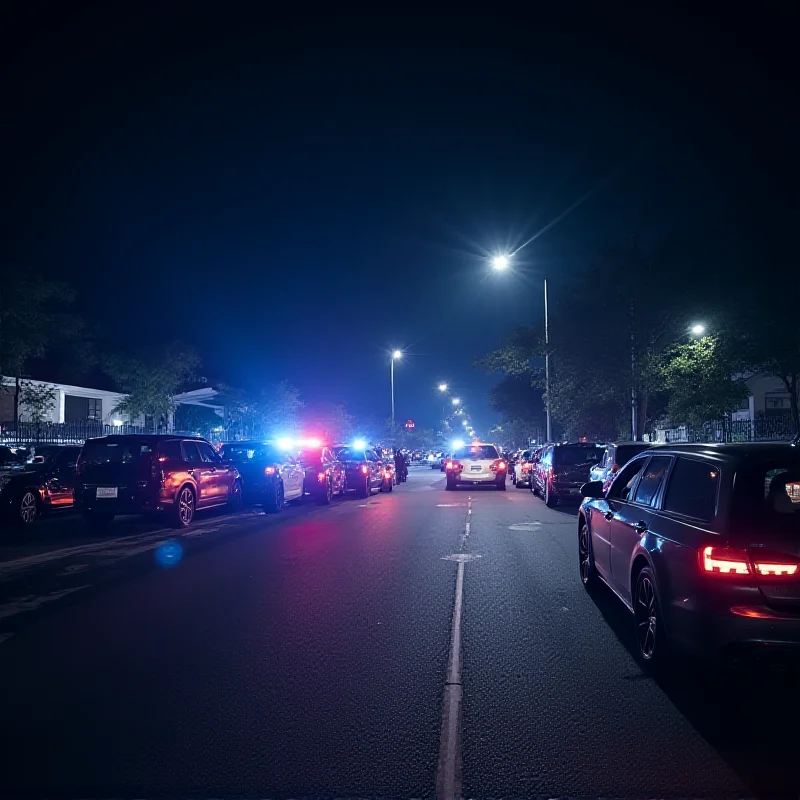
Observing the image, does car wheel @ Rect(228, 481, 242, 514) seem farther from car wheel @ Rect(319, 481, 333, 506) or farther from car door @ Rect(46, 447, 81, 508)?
car door @ Rect(46, 447, 81, 508)

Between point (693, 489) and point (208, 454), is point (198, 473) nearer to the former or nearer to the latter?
point (208, 454)

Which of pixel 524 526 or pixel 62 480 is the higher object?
pixel 62 480

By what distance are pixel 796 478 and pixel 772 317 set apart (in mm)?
17609

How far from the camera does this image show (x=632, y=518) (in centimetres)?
642

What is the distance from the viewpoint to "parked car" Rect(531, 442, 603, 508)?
19516 mm

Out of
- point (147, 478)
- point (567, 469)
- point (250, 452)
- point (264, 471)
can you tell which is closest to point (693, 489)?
point (147, 478)

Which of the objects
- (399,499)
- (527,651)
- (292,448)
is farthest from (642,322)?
(527,651)

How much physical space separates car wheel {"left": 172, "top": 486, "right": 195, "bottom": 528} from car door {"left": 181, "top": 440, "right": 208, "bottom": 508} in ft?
0.95

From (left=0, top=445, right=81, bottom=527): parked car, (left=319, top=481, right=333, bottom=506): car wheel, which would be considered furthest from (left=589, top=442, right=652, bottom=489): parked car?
(left=0, top=445, right=81, bottom=527): parked car

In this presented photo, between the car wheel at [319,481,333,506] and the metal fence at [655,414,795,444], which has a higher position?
the metal fence at [655,414,795,444]

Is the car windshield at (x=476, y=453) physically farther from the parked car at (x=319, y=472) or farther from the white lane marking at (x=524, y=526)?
the white lane marking at (x=524, y=526)

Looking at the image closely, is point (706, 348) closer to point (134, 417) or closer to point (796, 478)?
point (796, 478)

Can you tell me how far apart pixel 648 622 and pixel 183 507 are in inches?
454

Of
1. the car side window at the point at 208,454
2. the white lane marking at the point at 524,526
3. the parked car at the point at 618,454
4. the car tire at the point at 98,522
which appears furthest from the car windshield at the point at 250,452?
the parked car at the point at 618,454
